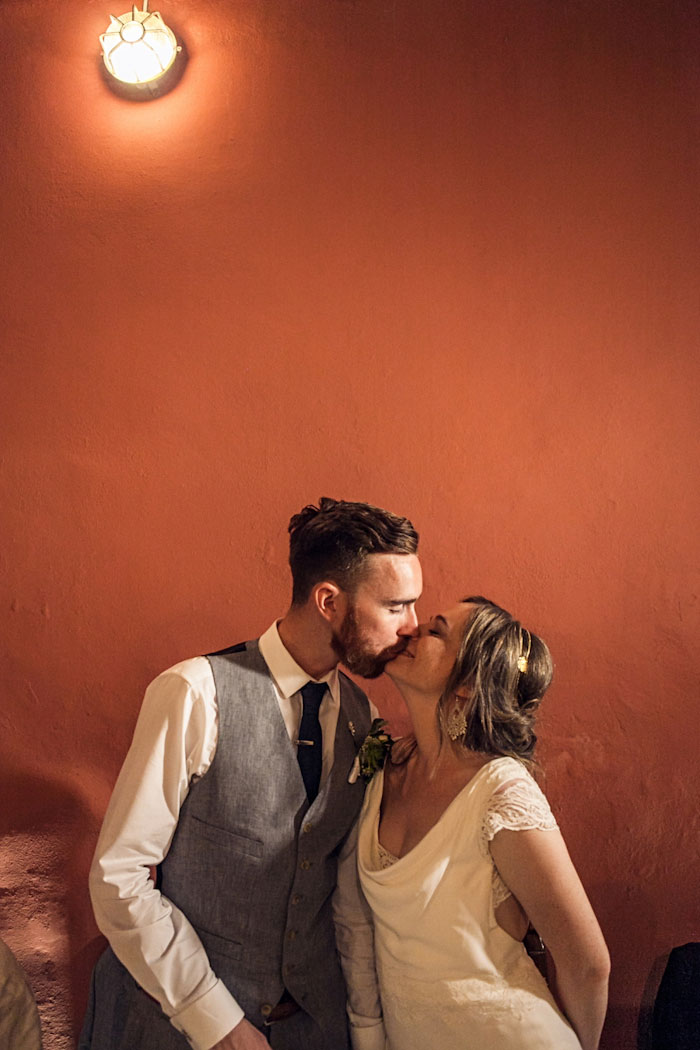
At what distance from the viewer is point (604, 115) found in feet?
7.72

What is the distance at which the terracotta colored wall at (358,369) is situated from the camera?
2148 mm

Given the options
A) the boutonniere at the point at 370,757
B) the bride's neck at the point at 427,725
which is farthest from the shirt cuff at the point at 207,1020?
the bride's neck at the point at 427,725

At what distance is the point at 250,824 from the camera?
1602mm

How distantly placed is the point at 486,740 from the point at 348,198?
1480mm

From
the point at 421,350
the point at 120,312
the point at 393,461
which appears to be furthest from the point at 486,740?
the point at 120,312

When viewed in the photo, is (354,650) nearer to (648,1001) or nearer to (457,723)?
(457,723)

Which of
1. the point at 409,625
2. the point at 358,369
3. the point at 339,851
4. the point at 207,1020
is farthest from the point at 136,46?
the point at 207,1020

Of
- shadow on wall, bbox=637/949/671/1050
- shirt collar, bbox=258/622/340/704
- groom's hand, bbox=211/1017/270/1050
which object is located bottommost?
shadow on wall, bbox=637/949/671/1050

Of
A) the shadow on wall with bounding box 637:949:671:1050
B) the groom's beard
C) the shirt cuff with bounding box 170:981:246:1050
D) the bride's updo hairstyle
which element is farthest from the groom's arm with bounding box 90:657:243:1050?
the shadow on wall with bounding box 637:949:671:1050

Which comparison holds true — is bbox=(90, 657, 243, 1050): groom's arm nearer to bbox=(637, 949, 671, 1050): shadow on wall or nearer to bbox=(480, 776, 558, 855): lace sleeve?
bbox=(480, 776, 558, 855): lace sleeve

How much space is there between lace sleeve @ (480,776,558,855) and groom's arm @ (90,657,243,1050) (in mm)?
538

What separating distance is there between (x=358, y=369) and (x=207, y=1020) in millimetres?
1522

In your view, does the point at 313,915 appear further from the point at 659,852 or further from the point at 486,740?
the point at 659,852

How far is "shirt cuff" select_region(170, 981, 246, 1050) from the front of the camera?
1503 mm
